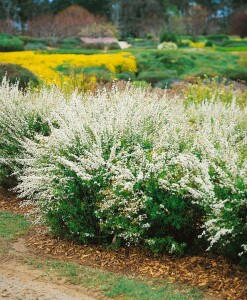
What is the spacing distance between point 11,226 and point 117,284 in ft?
7.52

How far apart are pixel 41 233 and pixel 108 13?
5460 cm

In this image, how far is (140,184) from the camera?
498cm

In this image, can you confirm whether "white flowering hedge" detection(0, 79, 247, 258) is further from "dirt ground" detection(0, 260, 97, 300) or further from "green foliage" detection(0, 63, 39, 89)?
"green foliage" detection(0, 63, 39, 89)

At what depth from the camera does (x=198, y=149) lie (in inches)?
213

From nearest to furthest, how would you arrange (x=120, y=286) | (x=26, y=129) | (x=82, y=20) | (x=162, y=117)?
(x=120, y=286), (x=162, y=117), (x=26, y=129), (x=82, y=20)

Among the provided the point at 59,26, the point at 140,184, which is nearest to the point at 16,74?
the point at 140,184

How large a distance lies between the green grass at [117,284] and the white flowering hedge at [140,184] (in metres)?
0.49

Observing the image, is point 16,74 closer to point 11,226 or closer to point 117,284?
point 11,226

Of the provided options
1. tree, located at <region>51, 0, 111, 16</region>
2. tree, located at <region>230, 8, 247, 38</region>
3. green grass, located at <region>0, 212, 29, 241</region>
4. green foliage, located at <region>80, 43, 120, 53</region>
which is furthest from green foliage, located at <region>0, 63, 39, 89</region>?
tree, located at <region>51, 0, 111, 16</region>

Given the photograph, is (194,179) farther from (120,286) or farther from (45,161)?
(45,161)

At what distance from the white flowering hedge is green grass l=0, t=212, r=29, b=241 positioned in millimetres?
493

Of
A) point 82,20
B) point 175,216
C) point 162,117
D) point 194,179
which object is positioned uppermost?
point 82,20

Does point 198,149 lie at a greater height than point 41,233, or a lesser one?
greater

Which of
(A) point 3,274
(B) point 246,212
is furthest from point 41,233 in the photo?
(B) point 246,212
